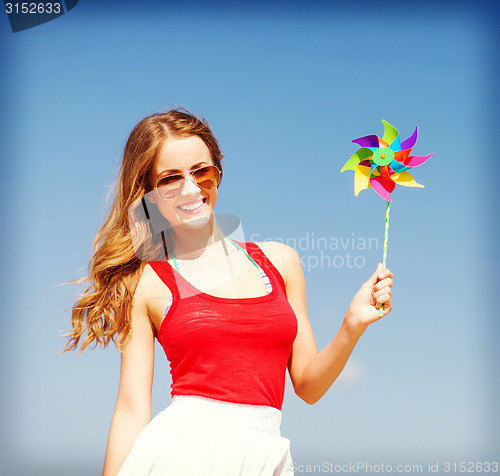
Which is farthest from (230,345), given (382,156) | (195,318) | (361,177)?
(382,156)

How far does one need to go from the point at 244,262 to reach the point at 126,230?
610mm

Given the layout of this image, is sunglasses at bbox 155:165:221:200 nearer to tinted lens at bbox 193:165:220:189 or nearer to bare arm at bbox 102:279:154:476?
tinted lens at bbox 193:165:220:189

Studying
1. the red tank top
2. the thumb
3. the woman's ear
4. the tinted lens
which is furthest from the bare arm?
the thumb

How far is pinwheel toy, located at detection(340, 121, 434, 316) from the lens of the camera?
309 centimetres

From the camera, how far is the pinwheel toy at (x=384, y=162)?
3.09 m

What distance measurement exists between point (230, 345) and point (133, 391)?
1.59ft

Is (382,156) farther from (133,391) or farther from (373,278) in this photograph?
(133,391)

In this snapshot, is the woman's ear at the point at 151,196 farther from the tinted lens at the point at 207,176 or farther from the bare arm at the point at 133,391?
the bare arm at the point at 133,391

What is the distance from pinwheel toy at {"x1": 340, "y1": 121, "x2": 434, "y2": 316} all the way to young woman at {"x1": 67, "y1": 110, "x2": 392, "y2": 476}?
0.49 meters

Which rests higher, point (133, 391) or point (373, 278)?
point (373, 278)

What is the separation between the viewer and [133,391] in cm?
289

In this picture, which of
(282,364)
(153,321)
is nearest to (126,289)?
(153,321)

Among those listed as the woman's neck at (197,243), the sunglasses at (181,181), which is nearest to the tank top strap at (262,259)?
the woman's neck at (197,243)

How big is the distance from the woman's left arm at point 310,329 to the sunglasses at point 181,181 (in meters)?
0.46
